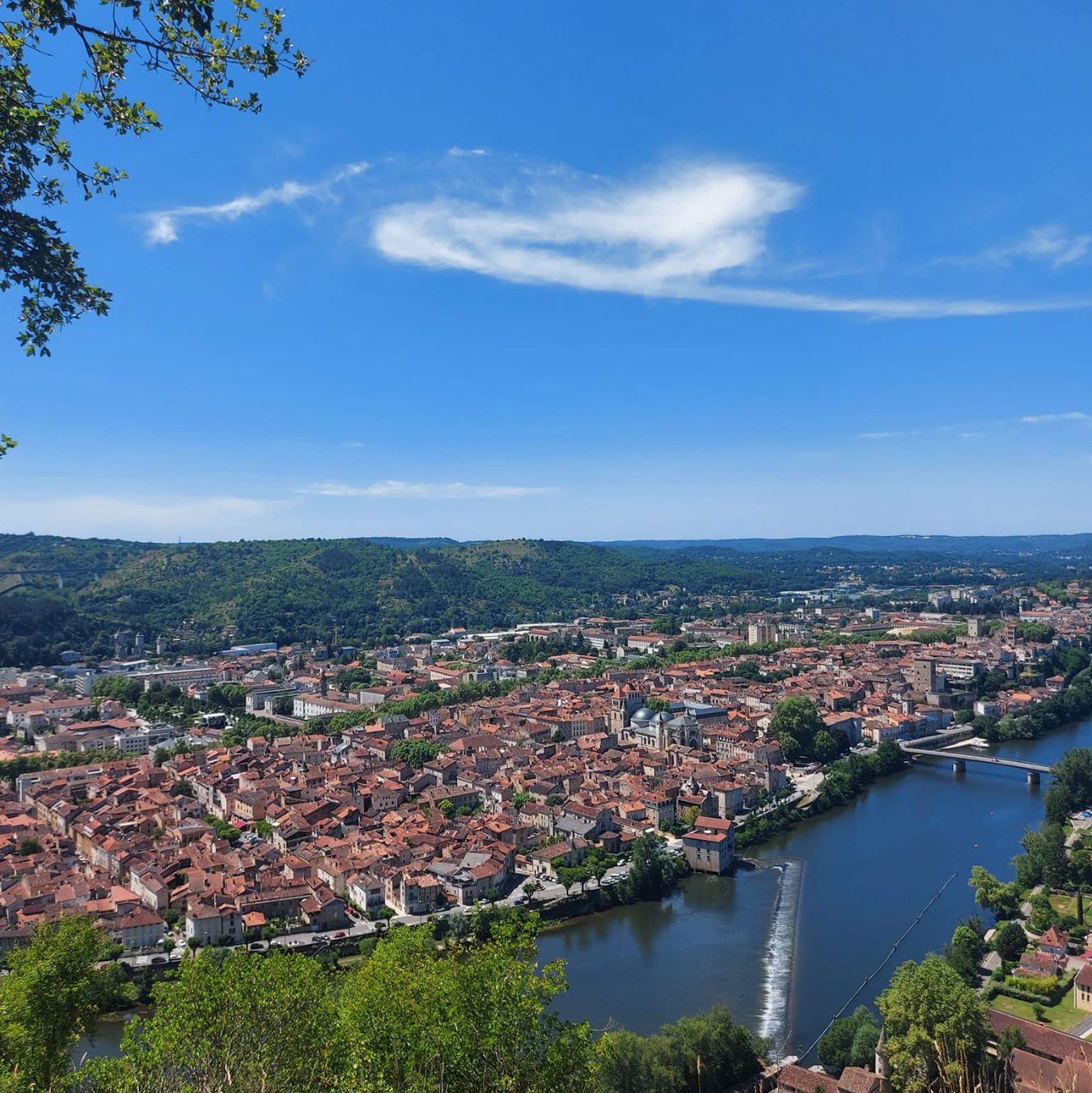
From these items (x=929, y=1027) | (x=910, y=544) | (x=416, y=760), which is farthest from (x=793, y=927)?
(x=910, y=544)

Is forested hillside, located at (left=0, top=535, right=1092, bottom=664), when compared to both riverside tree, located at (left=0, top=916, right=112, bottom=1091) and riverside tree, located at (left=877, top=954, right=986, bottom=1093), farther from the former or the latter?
riverside tree, located at (left=877, top=954, right=986, bottom=1093)

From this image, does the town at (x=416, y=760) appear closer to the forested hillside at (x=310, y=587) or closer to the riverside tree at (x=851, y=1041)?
the forested hillside at (x=310, y=587)

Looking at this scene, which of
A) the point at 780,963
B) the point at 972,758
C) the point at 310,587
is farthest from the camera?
the point at 310,587

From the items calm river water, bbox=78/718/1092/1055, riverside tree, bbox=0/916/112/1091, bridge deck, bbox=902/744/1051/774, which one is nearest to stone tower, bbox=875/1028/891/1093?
calm river water, bbox=78/718/1092/1055

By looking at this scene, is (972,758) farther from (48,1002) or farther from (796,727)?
(48,1002)

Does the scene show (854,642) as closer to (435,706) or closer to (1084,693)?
(1084,693)

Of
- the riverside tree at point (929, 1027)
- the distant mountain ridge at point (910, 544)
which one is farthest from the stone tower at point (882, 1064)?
the distant mountain ridge at point (910, 544)
